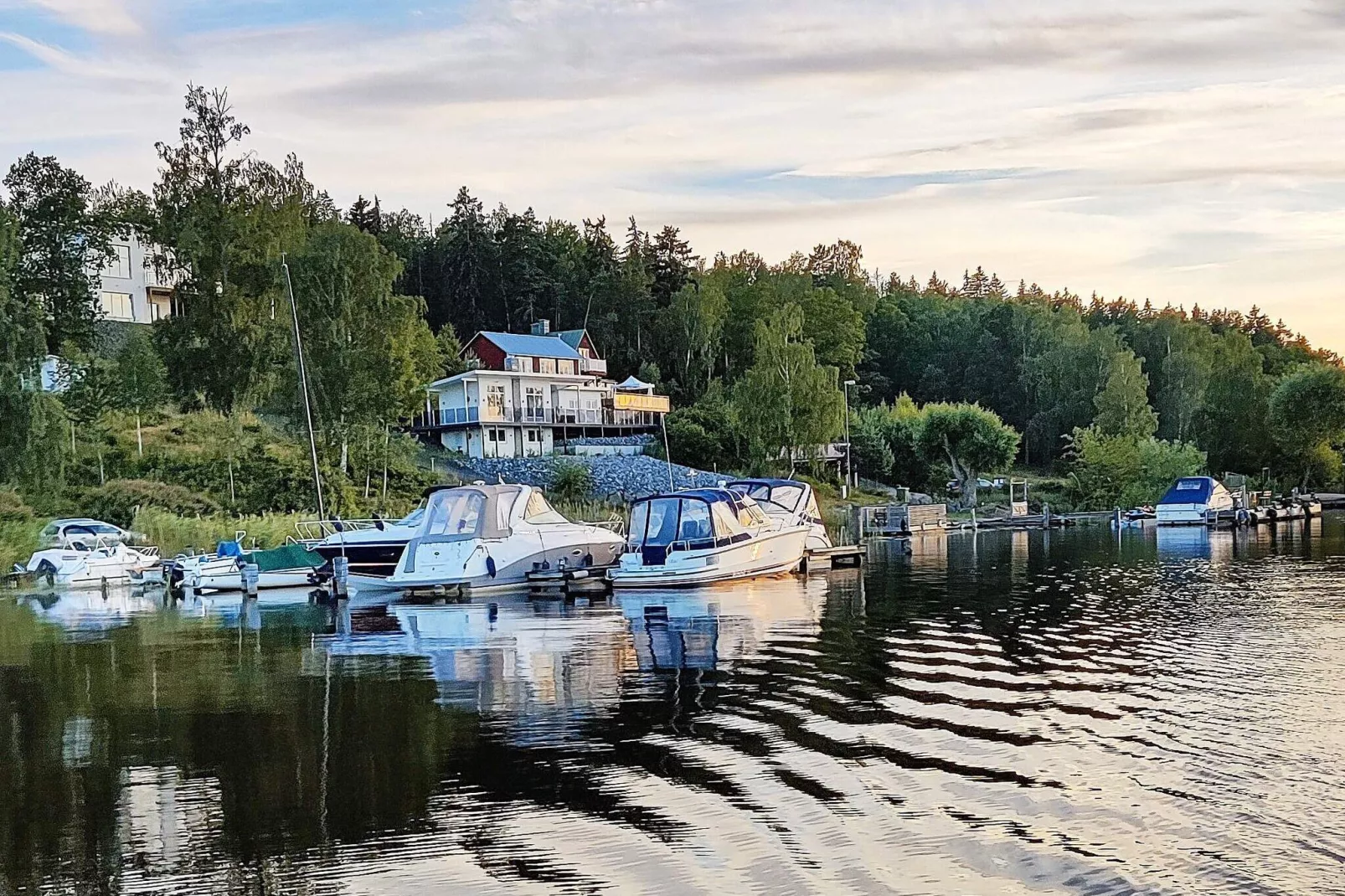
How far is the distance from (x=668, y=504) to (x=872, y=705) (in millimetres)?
17312

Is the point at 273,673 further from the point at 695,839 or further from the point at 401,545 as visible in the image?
the point at 401,545

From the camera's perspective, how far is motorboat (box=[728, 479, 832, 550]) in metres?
39.8

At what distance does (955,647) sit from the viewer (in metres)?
19.4

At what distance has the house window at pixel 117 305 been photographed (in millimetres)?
77875

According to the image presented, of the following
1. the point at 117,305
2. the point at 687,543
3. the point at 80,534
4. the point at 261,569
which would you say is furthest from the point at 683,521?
the point at 117,305

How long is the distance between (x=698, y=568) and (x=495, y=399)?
46133 mm

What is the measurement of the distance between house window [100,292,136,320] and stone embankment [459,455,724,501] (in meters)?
26.6

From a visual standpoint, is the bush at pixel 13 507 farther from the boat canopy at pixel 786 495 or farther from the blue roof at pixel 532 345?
the blue roof at pixel 532 345

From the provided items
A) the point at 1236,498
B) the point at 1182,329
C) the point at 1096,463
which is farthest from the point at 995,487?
the point at 1182,329

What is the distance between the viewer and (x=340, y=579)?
107 feet

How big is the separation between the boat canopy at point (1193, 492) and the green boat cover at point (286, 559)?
43.6 m

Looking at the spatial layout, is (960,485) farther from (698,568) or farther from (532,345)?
(698,568)

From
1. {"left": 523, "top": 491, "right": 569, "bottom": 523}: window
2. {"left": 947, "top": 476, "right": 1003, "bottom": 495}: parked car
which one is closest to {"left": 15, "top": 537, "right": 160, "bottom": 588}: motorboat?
{"left": 523, "top": 491, "right": 569, "bottom": 523}: window

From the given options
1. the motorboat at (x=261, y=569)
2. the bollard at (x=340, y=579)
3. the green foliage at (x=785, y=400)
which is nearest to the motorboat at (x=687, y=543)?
the bollard at (x=340, y=579)
